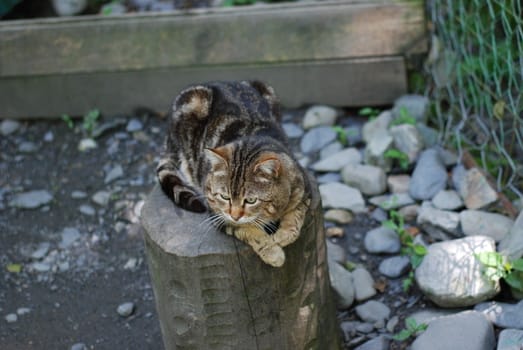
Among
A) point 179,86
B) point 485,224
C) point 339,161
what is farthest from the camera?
point 179,86

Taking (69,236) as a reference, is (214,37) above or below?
above

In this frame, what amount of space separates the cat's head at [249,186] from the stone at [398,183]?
180 cm

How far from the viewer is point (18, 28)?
5621 millimetres

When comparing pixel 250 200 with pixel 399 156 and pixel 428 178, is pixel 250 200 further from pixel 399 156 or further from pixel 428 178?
pixel 399 156

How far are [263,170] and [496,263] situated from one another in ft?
4.54

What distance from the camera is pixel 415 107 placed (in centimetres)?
520

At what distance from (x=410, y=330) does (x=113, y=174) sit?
2485 millimetres

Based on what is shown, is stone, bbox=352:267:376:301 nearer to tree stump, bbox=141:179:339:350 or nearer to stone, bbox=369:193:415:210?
stone, bbox=369:193:415:210

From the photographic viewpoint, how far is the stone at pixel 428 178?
4.56 metres

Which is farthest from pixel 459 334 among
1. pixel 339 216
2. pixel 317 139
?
pixel 317 139

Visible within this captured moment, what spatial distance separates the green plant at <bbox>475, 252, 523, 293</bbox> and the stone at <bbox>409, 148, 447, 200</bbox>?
0.91 metres

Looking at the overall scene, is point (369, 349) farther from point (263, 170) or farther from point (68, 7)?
point (68, 7)

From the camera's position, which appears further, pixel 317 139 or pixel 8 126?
pixel 8 126

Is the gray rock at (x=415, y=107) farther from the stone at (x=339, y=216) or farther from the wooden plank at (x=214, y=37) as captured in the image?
the stone at (x=339, y=216)
